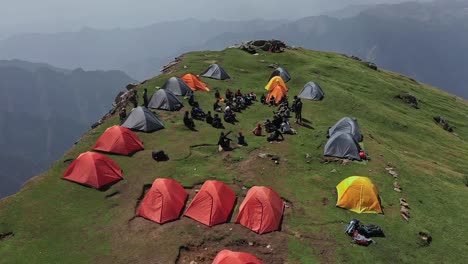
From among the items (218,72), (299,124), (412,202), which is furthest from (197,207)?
(218,72)

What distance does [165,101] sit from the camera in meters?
47.1

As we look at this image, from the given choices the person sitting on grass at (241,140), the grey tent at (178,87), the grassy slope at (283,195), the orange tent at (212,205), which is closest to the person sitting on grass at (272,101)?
the grassy slope at (283,195)

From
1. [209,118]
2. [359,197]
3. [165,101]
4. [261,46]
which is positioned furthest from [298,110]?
[261,46]

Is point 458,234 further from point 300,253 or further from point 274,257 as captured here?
point 274,257

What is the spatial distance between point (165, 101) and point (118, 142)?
40.0ft

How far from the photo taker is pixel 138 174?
32.8 metres

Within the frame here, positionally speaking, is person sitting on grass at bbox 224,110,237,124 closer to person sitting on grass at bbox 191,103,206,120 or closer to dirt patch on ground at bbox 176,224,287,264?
person sitting on grass at bbox 191,103,206,120

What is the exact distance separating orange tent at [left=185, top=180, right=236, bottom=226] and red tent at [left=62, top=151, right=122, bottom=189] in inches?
327

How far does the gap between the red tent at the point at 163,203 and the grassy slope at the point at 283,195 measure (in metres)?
1.21

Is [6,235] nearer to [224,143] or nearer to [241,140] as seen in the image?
[224,143]

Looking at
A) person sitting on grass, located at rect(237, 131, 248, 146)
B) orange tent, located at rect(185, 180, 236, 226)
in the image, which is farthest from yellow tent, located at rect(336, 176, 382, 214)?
person sitting on grass, located at rect(237, 131, 248, 146)

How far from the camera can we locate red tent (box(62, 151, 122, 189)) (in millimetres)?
30797

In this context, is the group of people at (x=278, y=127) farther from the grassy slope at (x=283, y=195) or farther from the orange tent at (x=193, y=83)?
the orange tent at (x=193, y=83)

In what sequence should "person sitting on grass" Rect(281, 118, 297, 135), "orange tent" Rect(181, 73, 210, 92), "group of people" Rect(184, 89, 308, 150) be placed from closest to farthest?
"group of people" Rect(184, 89, 308, 150), "person sitting on grass" Rect(281, 118, 297, 135), "orange tent" Rect(181, 73, 210, 92)
